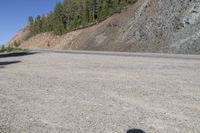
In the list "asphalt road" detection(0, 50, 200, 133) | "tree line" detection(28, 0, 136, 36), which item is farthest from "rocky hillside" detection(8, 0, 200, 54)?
"asphalt road" detection(0, 50, 200, 133)

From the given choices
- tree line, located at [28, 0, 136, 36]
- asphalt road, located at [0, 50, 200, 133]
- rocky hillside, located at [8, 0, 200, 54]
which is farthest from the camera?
tree line, located at [28, 0, 136, 36]

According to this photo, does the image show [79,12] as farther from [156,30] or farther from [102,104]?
[102,104]

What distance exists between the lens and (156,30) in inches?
1513

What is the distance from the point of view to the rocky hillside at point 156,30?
3225 centimetres

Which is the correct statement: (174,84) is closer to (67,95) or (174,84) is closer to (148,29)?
(67,95)

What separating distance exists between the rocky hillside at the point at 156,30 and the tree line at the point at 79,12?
12.1 metres

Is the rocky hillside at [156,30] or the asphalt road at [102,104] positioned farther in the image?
the rocky hillside at [156,30]

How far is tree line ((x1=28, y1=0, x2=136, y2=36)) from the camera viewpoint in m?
70.9

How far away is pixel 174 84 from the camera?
39.4 ft

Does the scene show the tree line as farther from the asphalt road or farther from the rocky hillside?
the asphalt road

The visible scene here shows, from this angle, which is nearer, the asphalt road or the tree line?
the asphalt road

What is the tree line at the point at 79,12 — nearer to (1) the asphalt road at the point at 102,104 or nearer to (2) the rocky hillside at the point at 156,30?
(2) the rocky hillside at the point at 156,30

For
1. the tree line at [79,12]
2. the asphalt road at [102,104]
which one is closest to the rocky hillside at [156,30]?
the tree line at [79,12]

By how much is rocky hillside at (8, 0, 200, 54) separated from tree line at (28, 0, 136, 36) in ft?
39.7
